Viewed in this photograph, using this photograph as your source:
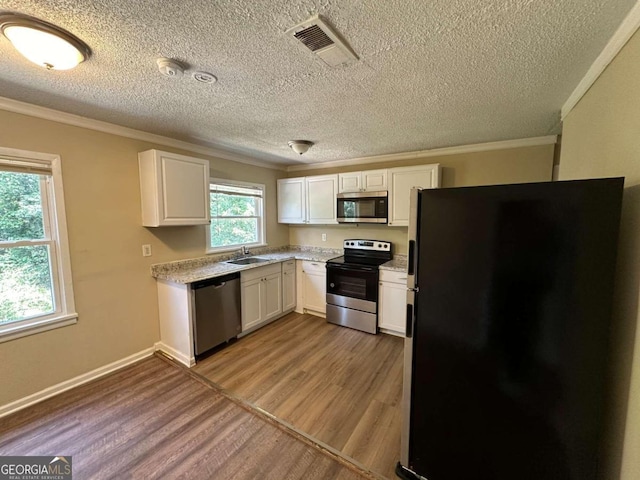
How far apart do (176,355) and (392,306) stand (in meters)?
2.60

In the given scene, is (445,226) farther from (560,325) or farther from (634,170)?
(634,170)

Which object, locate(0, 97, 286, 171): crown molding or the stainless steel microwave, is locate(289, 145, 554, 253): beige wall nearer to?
the stainless steel microwave

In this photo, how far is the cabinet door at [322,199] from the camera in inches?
158

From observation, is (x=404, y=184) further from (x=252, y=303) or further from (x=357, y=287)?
(x=252, y=303)

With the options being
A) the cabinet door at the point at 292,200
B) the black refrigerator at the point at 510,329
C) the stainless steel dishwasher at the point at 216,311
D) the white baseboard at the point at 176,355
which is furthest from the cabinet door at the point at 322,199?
the black refrigerator at the point at 510,329

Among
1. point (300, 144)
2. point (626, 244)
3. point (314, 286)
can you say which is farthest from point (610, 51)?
point (314, 286)

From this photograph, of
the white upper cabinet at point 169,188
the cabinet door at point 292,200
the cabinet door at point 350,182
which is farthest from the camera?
the cabinet door at point 292,200

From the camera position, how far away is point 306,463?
170cm

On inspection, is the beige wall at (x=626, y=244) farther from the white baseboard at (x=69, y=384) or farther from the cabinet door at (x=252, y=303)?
the white baseboard at (x=69, y=384)

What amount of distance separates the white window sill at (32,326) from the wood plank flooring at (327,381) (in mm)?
1205

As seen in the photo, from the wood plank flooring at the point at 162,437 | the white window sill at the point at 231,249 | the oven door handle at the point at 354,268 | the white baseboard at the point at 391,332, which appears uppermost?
the white window sill at the point at 231,249

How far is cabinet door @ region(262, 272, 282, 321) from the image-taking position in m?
3.67

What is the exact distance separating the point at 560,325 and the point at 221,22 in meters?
1.97

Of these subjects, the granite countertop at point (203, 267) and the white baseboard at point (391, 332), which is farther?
the white baseboard at point (391, 332)
